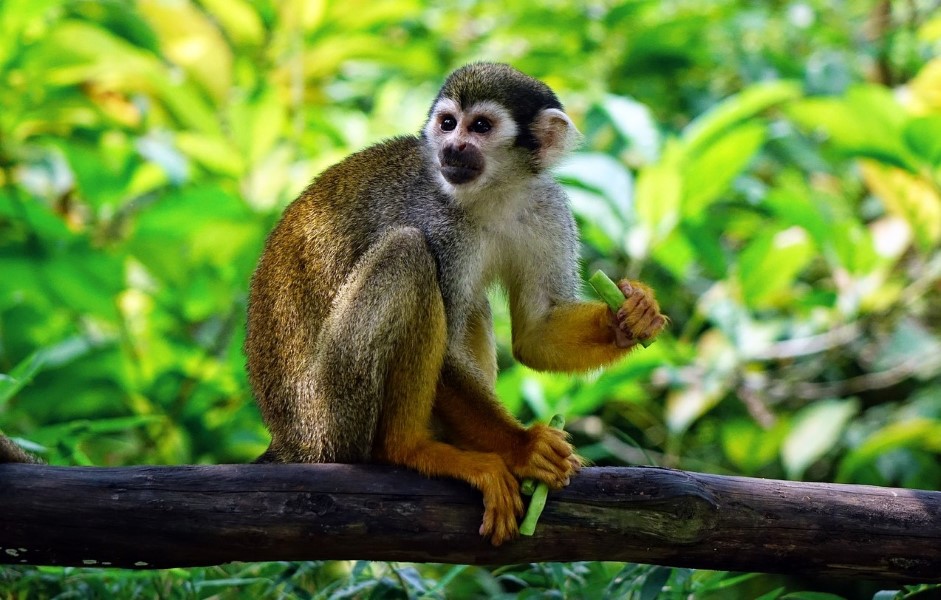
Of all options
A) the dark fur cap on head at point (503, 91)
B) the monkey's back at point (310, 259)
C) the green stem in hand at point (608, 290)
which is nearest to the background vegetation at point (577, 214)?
the monkey's back at point (310, 259)

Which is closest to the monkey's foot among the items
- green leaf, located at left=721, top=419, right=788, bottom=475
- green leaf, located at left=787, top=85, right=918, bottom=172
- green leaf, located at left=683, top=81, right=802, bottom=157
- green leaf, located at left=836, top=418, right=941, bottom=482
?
green leaf, located at left=683, top=81, right=802, bottom=157

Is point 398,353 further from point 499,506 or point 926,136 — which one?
point 926,136

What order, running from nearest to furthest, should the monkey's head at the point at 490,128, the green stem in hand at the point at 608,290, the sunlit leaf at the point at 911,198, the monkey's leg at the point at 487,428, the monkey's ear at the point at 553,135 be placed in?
the monkey's leg at the point at 487,428
the green stem in hand at the point at 608,290
the monkey's head at the point at 490,128
the monkey's ear at the point at 553,135
the sunlit leaf at the point at 911,198

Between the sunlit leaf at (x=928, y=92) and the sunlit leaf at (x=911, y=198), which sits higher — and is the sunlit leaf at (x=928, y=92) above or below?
above

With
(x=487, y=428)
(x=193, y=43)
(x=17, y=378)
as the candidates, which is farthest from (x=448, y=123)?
(x=193, y=43)

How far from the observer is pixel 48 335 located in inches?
221

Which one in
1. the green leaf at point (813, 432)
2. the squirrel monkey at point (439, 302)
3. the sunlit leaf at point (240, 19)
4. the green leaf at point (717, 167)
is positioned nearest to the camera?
the squirrel monkey at point (439, 302)

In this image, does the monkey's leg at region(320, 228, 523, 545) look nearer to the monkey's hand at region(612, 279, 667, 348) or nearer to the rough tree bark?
the rough tree bark

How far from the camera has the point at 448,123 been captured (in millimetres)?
3521

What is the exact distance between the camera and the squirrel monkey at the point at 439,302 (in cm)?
302

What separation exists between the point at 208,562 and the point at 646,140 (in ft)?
11.0

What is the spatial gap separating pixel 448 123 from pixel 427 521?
4.86ft

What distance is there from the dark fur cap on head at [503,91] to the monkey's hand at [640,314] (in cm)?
66

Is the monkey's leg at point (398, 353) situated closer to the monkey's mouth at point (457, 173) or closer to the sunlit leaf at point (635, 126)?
the monkey's mouth at point (457, 173)
